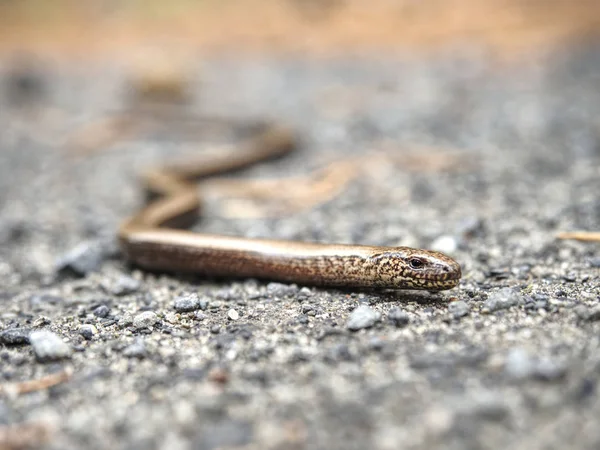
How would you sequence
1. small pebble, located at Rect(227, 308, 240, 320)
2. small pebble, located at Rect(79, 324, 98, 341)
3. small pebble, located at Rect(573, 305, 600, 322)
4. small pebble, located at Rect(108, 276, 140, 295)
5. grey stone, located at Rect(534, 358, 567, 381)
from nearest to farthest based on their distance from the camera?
grey stone, located at Rect(534, 358, 567, 381) → small pebble, located at Rect(573, 305, 600, 322) → small pebble, located at Rect(79, 324, 98, 341) → small pebble, located at Rect(227, 308, 240, 320) → small pebble, located at Rect(108, 276, 140, 295)

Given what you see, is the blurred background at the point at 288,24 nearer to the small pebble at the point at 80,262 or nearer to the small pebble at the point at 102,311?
the small pebble at the point at 80,262

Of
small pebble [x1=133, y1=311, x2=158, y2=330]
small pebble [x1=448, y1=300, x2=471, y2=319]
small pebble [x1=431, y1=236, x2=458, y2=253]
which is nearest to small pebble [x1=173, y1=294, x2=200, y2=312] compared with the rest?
small pebble [x1=133, y1=311, x2=158, y2=330]

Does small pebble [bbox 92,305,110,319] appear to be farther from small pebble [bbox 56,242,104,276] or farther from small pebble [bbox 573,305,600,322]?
small pebble [bbox 573,305,600,322]

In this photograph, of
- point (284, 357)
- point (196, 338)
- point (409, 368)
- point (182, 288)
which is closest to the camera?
point (409, 368)

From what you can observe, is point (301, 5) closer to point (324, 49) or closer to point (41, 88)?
point (324, 49)

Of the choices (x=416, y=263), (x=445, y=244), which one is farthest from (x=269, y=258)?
(x=445, y=244)

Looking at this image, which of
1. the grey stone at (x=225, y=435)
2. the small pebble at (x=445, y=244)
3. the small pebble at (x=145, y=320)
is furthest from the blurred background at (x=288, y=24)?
the grey stone at (x=225, y=435)

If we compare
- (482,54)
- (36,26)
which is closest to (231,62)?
(482,54)
